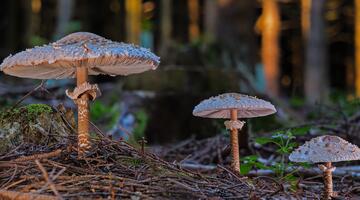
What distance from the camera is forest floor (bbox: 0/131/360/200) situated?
2.60m

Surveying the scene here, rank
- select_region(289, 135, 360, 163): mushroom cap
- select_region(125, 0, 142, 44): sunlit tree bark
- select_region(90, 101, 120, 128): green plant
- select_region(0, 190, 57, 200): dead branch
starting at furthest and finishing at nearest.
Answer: select_region(125, 0, 142, 44): sunlit tree bark, select_region(90, 101, 120, 128): green plant, select_region(289, 135, 360, 163): mushroom cap, select_region(0, 190, 57, 200): dead branch

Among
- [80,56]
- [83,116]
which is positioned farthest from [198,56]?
[80,56]

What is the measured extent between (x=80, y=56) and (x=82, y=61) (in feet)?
1.13

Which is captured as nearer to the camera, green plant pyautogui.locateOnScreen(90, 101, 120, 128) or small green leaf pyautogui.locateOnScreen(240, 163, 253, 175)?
small green leaf pyautogui.locateOnScreen(240, 163, 253, 175)

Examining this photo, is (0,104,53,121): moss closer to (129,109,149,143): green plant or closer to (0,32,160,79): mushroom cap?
(0,32,160,79): mushroom cap

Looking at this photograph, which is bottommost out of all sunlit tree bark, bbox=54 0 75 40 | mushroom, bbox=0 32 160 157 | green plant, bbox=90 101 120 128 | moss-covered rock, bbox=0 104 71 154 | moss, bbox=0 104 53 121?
green plant, bbox=90 101 120 128

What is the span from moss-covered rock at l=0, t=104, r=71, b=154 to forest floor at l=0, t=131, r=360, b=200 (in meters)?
0.14

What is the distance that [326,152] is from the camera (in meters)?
3.01

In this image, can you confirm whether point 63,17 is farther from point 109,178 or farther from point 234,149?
point 109,178

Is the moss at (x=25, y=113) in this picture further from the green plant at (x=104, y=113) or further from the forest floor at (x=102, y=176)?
the green plant at (x=104, y=113)

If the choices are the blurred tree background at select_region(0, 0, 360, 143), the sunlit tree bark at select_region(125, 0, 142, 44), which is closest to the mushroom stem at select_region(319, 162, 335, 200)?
the blurred tree background at select_region(0, 0, 360, 143)

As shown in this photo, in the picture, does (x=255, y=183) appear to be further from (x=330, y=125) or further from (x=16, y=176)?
(x=330, y=125)

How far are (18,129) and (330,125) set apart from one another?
3383mm

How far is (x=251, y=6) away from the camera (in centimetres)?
986
